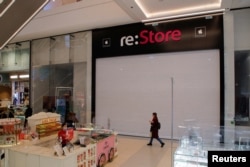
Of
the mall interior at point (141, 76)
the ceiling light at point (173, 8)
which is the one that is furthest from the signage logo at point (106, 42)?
the ceiling light at point (173, 8)

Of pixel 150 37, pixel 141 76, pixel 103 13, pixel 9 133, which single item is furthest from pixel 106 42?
pixel 9 133

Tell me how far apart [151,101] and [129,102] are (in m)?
0.95

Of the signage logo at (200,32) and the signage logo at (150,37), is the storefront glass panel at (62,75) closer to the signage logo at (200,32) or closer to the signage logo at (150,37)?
the signage logo at (150,37)

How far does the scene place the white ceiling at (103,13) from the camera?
269 inches

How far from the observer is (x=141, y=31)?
868 centimetres

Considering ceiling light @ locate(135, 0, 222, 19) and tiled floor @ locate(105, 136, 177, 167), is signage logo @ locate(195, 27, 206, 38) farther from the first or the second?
tiled floor @ locate(105, 136, 177, 167)

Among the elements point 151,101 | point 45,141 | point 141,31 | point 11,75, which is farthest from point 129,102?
point 11,75

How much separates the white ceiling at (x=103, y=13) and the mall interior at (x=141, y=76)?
3 cm

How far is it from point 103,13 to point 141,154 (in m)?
5.44

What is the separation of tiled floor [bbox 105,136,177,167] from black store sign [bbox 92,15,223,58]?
3.50m

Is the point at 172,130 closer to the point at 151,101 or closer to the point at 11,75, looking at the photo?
the point at 151,101

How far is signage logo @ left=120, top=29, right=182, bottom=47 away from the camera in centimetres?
814

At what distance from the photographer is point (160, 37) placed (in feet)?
27.5

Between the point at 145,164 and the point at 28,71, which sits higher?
the point at 28,71
